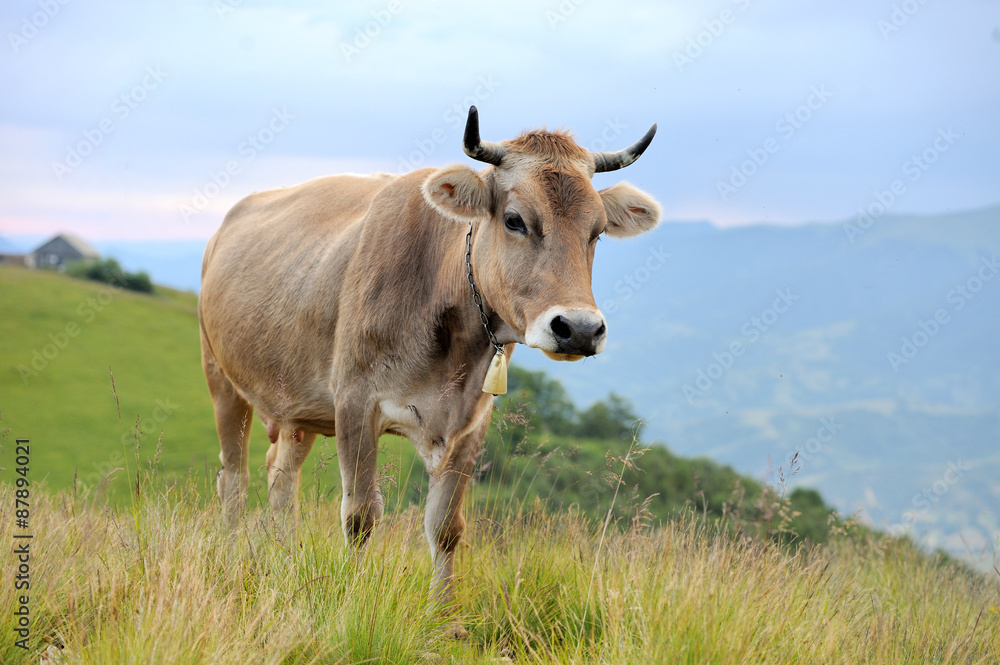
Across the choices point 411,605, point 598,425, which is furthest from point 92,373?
point 411,605

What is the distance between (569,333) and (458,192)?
1.22m

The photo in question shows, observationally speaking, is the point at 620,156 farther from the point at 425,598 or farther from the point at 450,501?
the point at 425,598

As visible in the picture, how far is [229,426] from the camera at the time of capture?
294 inches

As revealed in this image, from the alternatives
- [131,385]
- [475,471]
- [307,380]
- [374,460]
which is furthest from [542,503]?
[131,385]

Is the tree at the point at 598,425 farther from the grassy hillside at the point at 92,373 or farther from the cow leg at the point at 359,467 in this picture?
the cow leg at the point at 359,467

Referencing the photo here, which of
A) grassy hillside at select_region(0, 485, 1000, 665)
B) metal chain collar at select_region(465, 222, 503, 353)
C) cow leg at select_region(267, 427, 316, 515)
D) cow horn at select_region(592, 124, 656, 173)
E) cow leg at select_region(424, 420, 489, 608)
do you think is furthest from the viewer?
cow leg at select_region(267, 427, 316, 515)

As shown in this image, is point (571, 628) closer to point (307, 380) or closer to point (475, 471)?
point (475, 471)

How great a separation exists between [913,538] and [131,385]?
25708mm

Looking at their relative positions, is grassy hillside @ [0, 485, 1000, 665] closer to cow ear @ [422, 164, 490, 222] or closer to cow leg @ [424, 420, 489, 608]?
cow leg @ [424, 420, 489, 608]

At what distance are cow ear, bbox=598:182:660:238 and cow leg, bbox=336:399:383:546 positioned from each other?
2.00 m

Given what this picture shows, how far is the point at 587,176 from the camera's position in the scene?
4789 mm

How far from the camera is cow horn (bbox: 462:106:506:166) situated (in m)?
4.38

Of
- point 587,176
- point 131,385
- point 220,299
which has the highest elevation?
point 587,176

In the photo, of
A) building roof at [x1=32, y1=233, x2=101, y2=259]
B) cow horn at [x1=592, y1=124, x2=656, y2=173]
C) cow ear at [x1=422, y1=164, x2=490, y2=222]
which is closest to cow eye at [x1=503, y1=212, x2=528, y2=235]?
cow ear at [x1=422, y1=164, x2=490, y2=222]
